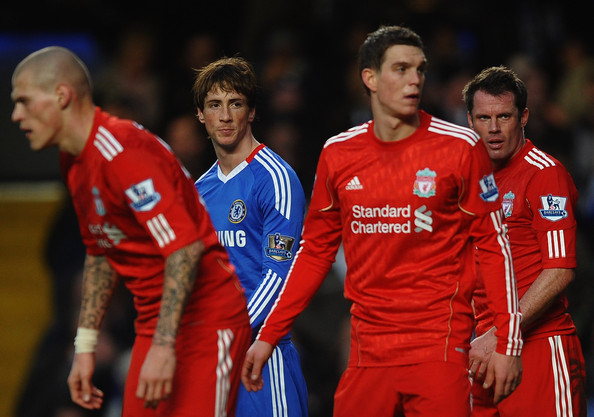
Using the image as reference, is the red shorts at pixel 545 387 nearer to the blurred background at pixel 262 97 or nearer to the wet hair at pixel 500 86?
the wet hair at pixel 500 86

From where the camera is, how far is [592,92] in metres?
10.1

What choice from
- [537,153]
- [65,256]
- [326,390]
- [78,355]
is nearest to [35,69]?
[78,355]

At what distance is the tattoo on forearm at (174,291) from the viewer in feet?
12.9

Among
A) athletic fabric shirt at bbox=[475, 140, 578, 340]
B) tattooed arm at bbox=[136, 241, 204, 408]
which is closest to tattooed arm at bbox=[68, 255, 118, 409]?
tattooed arm at bbox=[136, 241, 204, 408]

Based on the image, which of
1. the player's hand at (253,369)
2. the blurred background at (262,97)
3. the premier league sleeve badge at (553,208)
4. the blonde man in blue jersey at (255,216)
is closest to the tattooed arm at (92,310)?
the player's hand at (253,369)

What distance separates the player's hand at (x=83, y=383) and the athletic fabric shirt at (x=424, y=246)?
1.22 m

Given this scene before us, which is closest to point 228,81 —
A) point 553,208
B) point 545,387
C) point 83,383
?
point 553,208

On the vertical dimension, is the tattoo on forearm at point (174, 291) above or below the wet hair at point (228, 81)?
below

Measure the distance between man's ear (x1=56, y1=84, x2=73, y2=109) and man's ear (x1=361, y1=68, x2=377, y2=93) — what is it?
1438 millimetres

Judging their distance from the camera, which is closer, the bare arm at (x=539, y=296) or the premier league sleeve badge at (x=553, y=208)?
the bare arm at (x=539, y=296)

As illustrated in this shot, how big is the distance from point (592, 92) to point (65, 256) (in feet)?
17.6

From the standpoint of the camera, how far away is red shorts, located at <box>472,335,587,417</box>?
5.18 m

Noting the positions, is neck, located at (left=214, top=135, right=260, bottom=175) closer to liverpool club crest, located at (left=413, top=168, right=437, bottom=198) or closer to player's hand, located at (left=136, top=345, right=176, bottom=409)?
liverpool club crest, located at (left=413, top=168, right=437, bottom=198)

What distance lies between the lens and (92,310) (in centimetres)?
449
